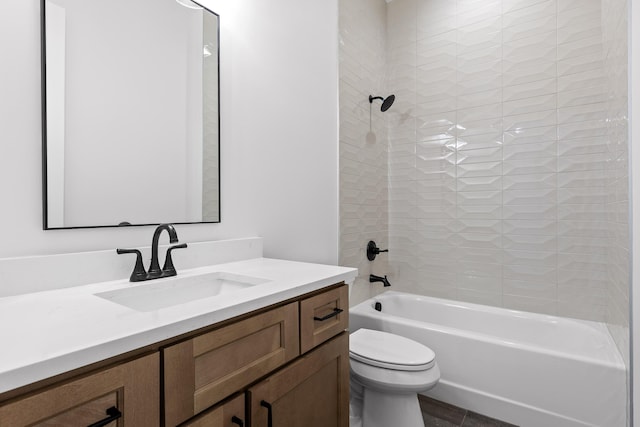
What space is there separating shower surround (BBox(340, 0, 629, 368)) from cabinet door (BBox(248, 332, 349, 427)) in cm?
113

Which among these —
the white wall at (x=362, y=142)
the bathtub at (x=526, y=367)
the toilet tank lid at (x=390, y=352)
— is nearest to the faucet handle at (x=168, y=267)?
the toilet tank lid at (x=390, y=352)

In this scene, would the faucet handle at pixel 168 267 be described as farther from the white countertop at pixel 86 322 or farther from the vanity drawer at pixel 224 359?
the vanity drawer at pixel 224 359

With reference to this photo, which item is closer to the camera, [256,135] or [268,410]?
[268,410]

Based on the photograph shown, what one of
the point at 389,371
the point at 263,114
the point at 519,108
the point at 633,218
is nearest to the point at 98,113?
the point at 263,114

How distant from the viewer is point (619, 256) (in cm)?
154

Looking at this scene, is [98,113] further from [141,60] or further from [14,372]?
[14,372]

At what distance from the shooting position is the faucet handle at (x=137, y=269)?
1057 millimetres

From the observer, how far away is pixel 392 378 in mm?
1482

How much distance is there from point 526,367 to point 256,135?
5.75 feet

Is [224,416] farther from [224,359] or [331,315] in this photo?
[331,315]

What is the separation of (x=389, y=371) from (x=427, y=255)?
4.14 ft

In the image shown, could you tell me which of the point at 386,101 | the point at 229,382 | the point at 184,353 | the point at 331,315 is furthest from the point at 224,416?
the point at 386,101

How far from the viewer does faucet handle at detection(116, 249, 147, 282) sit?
1057 mm

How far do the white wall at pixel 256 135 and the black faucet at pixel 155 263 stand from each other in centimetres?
11
